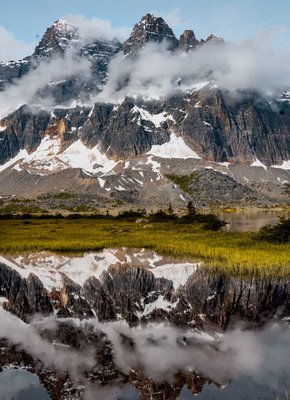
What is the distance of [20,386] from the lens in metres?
16.9

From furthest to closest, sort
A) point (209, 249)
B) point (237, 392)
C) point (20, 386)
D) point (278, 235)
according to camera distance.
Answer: point (278, 235) → point (209, 249) → point (20, 386) → point (237, 392)

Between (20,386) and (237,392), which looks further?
(20,386)

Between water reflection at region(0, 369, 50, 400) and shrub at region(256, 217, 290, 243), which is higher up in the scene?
shrub at region(256, 217, 290, 243)

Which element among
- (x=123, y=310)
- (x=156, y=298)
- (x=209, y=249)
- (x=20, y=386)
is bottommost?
(x=20, y=386)

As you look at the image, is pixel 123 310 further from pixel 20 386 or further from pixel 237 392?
pixel 237 392

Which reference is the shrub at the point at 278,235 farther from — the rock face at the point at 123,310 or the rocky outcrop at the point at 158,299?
the rocky outcrop at the point at 158,299

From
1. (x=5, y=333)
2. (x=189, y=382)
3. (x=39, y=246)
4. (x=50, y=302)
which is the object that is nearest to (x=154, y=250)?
(x=39, y=246)

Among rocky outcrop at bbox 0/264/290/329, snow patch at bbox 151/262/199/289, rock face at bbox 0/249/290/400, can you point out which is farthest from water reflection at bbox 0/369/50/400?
snow patch at bbox 151/262/199/289

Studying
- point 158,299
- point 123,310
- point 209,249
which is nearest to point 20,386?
point 123,310

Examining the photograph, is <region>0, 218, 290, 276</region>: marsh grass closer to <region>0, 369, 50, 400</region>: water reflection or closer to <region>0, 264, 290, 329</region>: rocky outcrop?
<region>0, 264, 290, 329</region>: rocky outcrop

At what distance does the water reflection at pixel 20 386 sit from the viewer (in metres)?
16.1

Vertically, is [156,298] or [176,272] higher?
[176,272]

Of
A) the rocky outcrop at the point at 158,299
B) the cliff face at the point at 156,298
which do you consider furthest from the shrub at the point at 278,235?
the rocky outcrop at the point at 158,299

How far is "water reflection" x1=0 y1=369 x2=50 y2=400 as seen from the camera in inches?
633
